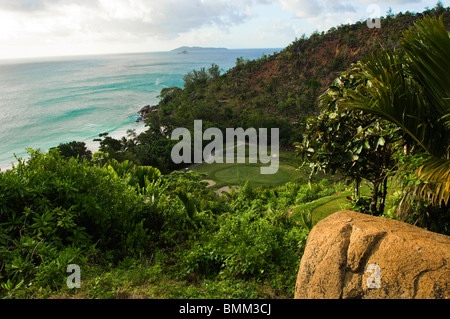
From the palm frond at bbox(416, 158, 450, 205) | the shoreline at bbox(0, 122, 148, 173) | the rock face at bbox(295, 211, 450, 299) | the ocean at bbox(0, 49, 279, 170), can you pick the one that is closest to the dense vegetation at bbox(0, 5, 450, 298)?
the palm frond at bbox(416, 158, 450, 205)

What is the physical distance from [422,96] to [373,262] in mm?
2249

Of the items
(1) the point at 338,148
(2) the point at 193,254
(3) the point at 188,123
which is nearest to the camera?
(1) the point at 338,148

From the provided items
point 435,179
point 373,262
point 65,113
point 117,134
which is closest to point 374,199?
point 435,179

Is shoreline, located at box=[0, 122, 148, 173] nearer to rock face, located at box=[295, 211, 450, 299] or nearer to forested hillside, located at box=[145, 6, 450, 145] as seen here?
forested hillside, located at box=[145, 6, 450, 145]

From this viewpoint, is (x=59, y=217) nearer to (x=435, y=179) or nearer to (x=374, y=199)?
(x=374, y=199)

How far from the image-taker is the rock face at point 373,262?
8.86 feet

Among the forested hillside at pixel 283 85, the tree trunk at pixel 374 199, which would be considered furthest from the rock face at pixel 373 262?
the forested hillside at pixel 283 85

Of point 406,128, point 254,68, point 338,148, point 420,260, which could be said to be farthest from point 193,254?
point 254,68

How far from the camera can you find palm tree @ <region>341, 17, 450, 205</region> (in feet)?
12.0

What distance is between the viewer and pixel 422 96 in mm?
3887

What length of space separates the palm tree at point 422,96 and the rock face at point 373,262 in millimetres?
885
